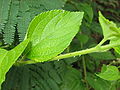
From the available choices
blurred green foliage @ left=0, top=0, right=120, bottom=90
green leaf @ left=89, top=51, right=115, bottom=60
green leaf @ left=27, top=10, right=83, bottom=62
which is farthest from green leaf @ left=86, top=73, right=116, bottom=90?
green leaf @ left=27, top=10, right=83, bottom=62

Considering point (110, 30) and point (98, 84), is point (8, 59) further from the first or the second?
point (98, 84)

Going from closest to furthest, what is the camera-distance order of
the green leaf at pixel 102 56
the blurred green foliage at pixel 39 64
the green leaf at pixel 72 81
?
1. the blurred green foliage at pixel 39 64
2. the green leaf at pixel 72 81
3. the green leaf at pixel 102 56

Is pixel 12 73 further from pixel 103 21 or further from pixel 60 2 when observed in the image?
pixel 103 21

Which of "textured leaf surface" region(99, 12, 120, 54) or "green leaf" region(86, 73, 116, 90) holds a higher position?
"textured leaf surface" region(99, 12, 120, 54)

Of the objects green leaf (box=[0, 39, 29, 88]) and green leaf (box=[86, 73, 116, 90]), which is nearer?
green leaf (box=[0, 39, 29, 88])

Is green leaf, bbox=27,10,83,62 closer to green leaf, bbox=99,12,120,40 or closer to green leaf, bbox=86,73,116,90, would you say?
green leaf, bbox=99,12,120,40

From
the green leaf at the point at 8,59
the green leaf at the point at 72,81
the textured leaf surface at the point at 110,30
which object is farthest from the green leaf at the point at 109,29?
the green leaf at the point at 72,81

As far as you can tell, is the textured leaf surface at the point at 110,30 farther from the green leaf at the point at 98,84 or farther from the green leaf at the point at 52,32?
the green leaf at the point at 98,84

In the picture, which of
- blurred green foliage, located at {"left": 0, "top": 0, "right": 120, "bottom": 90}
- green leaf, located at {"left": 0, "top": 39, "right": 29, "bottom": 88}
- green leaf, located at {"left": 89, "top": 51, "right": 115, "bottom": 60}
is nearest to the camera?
green leaf, located at {"left": 0, "top": 39, "right": 29, "bottom": 88}

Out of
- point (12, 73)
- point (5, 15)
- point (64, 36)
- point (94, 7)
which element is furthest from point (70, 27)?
point (94, 7)
